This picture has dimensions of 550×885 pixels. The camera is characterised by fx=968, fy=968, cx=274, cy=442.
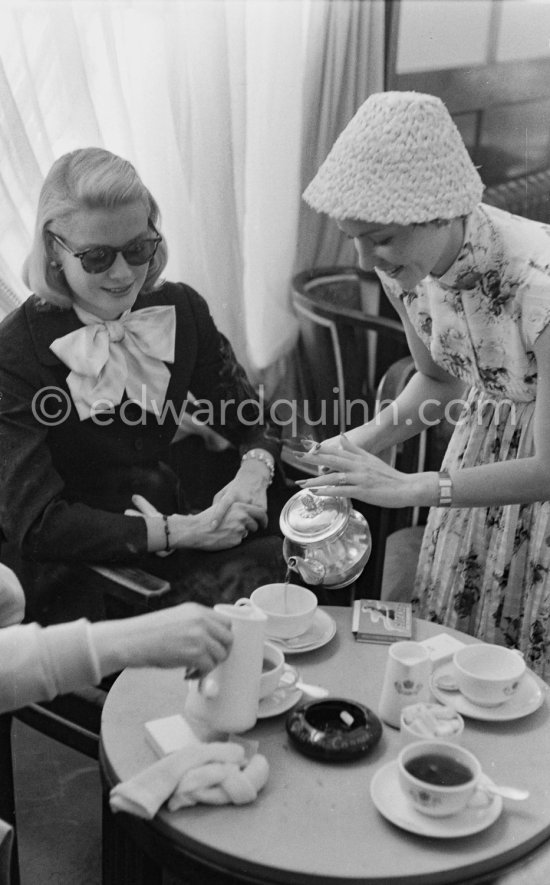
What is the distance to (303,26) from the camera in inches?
95.9

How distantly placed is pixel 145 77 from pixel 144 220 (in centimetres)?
51

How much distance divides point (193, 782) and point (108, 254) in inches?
37.4

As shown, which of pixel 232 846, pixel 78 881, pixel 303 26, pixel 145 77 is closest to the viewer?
pixel 232 846

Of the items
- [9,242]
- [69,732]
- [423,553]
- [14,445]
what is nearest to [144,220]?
[9,242]

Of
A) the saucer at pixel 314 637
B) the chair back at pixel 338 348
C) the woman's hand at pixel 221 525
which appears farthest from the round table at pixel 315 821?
the chair back at pixel 338 348

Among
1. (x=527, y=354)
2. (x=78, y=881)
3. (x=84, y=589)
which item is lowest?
(x=78, y=881)

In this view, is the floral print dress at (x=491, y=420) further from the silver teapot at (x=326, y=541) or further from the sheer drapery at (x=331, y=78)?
the sheer drapery at (x=331, y=78)

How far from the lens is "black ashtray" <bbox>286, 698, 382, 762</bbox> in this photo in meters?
1.29

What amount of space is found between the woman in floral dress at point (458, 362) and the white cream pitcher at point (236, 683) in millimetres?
395

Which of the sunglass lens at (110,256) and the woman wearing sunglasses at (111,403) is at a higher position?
the sunglass lens at (110,256)

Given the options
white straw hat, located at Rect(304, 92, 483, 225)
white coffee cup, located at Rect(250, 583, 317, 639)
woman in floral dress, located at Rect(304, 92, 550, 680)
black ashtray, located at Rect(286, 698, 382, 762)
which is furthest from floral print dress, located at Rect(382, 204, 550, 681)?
black ashtray, located at Rect(286, 698, 382, 762)

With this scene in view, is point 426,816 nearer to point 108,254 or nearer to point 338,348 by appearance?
point 108,254

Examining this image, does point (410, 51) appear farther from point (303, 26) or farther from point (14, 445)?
point (14, 445)

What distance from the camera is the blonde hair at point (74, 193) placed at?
5.63 ft
